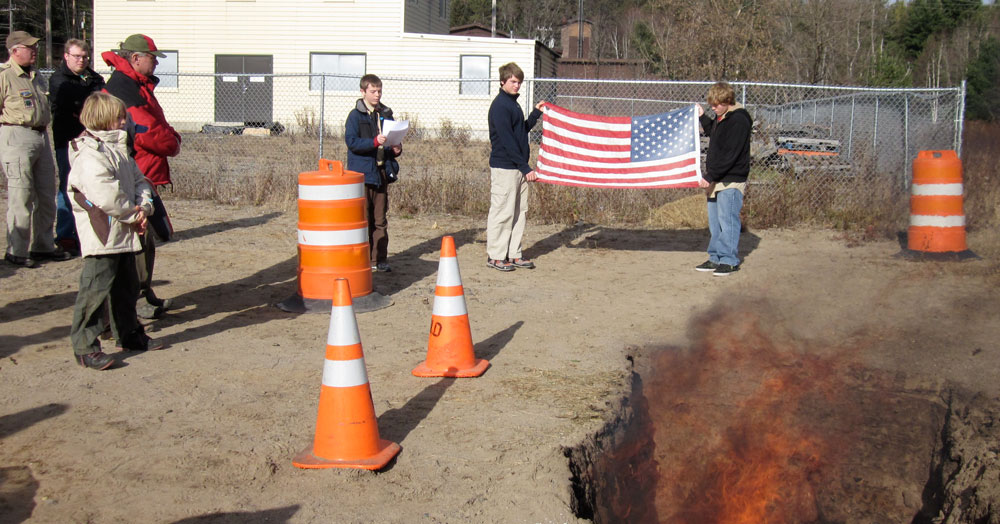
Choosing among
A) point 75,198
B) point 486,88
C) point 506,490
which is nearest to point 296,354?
point 75,198

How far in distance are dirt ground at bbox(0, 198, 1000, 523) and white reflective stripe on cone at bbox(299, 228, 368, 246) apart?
0.62 metres

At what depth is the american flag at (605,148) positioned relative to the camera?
9281 millimetres

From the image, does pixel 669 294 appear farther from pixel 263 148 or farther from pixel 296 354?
pixel 263 148

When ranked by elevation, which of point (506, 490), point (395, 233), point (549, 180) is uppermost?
point (549, 180)

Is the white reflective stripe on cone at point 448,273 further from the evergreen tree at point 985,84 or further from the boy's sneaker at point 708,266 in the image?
the evergreen tree at point 985,84

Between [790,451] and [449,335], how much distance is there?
7.14 feet

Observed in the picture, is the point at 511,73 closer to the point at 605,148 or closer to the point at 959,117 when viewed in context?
the point at 605,148

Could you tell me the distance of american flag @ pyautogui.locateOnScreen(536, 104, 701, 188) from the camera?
9.28 m

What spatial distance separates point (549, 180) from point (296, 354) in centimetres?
444

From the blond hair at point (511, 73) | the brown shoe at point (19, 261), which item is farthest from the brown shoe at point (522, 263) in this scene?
the brown shoe at point (19, 261)

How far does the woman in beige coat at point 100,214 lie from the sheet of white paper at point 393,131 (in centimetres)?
303

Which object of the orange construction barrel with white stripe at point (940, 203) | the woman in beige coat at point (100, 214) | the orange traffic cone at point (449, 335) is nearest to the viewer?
the woman in beige coat at point (100, 214)

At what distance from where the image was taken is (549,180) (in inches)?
369

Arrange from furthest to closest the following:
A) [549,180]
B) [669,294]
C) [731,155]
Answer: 1. [549,180]
2. [731,155]
3. [669,294]
